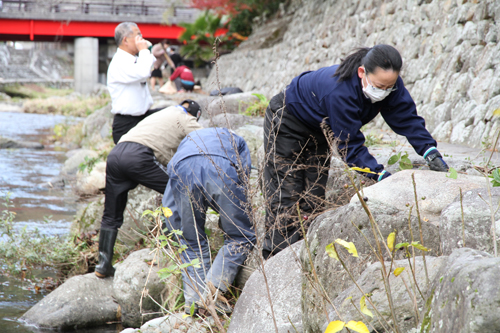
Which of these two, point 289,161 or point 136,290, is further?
point 136,290

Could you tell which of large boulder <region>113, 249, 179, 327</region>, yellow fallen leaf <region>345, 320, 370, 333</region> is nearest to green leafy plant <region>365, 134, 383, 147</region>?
large boulder <region>113, 249, 179, 327</region>

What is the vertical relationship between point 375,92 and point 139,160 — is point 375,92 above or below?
above

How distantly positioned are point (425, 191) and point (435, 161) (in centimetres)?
42

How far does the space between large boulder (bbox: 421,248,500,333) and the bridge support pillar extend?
26.9 metres

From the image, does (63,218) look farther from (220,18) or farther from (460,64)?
(220,18)

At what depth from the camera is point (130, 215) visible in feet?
15.3

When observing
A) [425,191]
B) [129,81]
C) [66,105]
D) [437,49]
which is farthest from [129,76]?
[66,105]

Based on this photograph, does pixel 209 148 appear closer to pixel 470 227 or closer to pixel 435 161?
pixel 435 161

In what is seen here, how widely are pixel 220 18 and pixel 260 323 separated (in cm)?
1835

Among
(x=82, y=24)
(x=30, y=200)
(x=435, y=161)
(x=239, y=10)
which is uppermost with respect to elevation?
(x=239, y=10)

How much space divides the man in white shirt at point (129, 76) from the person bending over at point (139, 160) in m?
0.91

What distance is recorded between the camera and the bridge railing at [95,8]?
2467 cm

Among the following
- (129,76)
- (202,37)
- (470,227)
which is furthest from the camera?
(202,37)

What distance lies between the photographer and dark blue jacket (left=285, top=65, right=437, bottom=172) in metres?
2.96
